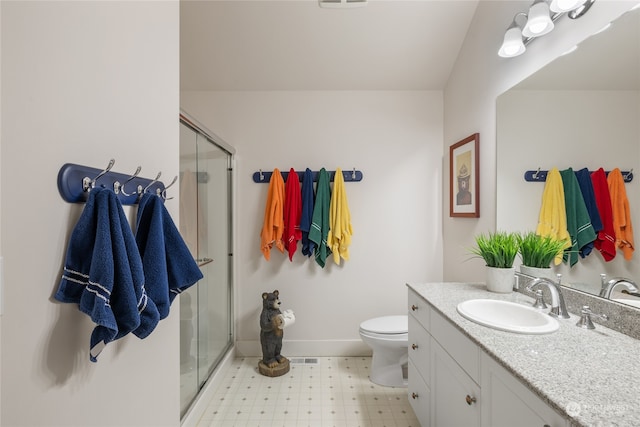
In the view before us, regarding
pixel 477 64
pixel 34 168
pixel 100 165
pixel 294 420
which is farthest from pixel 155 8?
pixel 294 420

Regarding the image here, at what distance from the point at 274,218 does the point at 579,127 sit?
1928 millimetres

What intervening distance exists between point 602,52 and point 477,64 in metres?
0.89

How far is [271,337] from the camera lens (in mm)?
2295

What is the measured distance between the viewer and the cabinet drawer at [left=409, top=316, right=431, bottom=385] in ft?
4.96

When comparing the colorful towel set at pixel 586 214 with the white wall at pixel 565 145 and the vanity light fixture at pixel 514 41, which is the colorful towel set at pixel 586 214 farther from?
the vanity light fixture at pixel 514 41

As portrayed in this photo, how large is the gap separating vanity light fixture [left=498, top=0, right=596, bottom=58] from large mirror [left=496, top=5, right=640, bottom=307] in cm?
15

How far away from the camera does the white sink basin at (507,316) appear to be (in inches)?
42.7

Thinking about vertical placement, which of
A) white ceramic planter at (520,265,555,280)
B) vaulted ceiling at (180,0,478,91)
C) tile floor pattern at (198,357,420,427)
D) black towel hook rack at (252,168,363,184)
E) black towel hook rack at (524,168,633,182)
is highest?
vaulted ceiling at (180,0,478,91)

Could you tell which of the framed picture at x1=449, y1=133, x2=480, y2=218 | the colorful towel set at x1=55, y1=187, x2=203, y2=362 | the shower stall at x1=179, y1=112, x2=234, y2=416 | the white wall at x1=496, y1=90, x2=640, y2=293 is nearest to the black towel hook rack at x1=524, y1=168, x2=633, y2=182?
the white wall at x1=496, y1=90, x2=640, y2=293

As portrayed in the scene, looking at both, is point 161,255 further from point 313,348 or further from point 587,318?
point 313,348

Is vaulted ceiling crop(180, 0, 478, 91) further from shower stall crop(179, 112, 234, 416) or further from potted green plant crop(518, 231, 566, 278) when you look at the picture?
potted green plant crop(518, 231, 566, 278)

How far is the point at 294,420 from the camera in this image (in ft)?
5.82

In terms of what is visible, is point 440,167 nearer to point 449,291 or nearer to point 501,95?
point 501,95

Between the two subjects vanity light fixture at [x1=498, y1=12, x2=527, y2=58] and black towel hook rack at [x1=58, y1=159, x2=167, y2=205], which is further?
vanity light fixture at [x1=498, y1=12, x2=527, y2=58]
